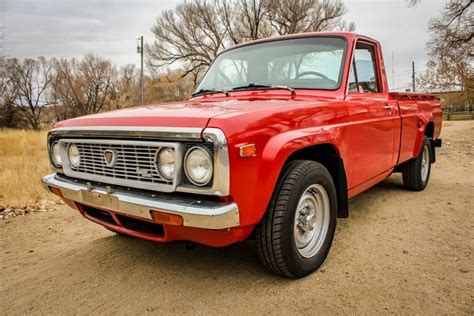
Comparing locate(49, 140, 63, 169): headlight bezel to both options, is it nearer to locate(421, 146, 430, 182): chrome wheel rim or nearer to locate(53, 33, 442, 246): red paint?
locate(53, 33, 442, 246): red paint

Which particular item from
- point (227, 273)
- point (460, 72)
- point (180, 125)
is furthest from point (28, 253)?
point (460, 72)

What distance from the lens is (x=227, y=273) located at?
2.63m

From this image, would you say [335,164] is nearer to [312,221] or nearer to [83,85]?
[312,221]

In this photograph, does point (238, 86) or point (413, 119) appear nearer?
point (238, 86)

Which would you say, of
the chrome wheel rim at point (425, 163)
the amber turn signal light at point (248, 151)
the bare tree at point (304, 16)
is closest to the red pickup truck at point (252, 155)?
the amber turn signal light at point (248, 151)

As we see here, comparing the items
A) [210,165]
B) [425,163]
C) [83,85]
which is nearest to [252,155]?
[210,165]

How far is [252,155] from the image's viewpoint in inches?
79.4

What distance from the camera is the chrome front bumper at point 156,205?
1.92m

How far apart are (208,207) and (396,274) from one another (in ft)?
4.99

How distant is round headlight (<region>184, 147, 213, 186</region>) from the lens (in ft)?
6.44

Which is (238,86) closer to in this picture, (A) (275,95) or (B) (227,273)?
(A) (275,95)

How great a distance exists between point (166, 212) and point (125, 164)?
0.51 m

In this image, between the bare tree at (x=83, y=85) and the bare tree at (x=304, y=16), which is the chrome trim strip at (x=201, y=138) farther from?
the bare tree at (x=83, y=85)

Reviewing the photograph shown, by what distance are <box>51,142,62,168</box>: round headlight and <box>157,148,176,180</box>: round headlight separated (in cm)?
120
